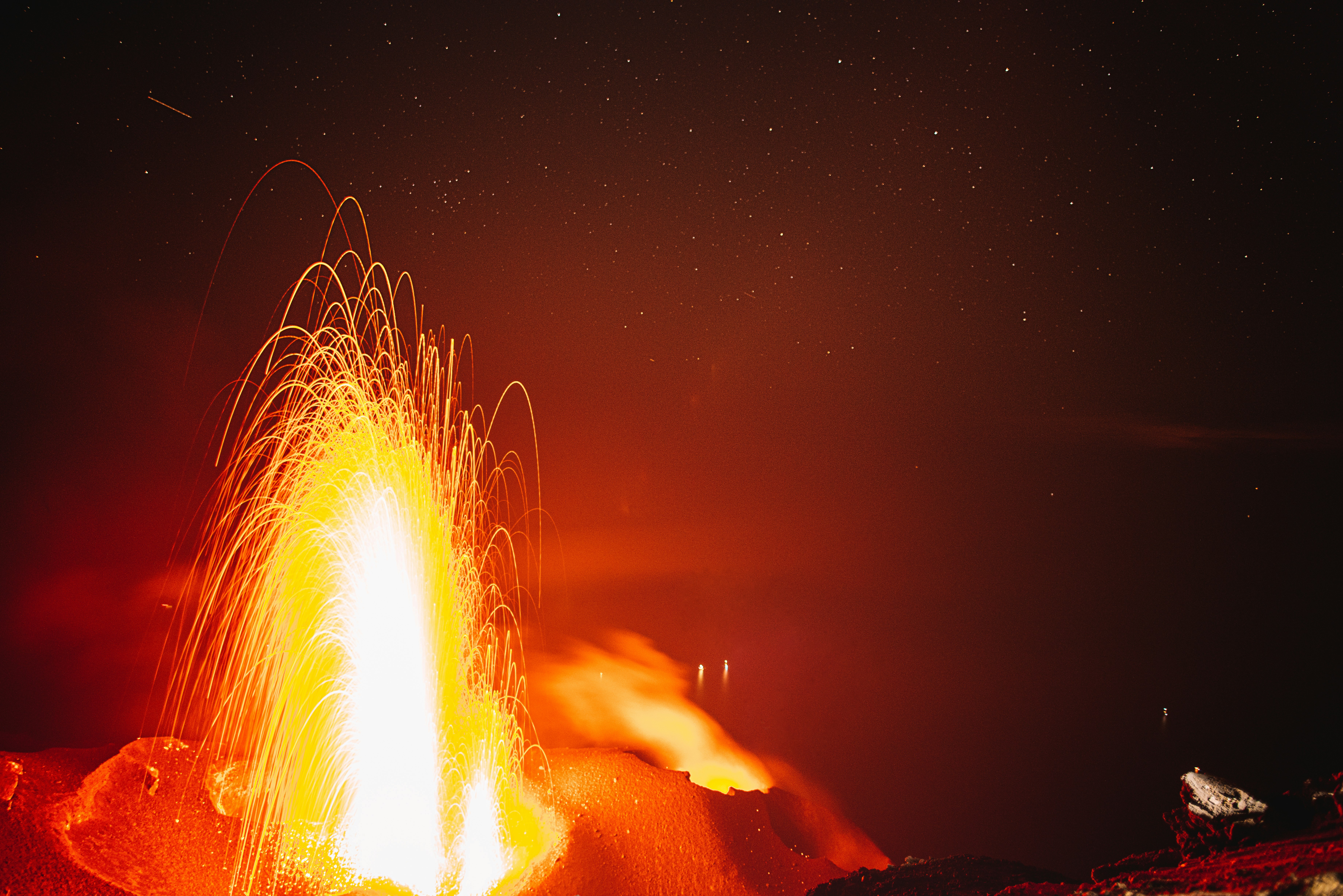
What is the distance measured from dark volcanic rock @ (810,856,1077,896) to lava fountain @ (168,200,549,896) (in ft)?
9.64

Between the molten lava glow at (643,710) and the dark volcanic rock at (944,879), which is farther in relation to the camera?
the molten lava glow at (643,710)

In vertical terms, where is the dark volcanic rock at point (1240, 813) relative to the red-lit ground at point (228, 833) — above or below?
above

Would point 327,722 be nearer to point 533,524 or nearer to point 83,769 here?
point 83,769

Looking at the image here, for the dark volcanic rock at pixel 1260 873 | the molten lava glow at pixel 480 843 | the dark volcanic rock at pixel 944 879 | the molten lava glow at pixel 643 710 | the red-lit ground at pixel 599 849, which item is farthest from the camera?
the molten lava glow at pixel 643 710

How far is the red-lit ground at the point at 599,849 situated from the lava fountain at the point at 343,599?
22.2 inches

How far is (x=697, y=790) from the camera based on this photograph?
22.9 feet

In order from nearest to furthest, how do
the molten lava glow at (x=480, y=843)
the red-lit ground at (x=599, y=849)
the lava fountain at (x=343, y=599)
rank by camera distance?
the red-lit ground at (x=599, y=849) < the molten lava glow at (x=480, y=843) < the lava fountain at (x=343, y=599)

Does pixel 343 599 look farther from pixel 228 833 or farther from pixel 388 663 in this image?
pixel 228 833

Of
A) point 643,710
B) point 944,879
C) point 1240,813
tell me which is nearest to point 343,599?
point 643,710

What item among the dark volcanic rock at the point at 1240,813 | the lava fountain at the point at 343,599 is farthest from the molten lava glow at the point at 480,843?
the dark volcanic rock at the point at 1240,813

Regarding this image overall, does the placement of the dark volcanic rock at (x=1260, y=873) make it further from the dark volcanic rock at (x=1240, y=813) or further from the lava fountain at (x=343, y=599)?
the lava fountain at (x=343, y=599)

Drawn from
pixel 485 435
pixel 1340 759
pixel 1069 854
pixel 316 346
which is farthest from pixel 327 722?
pixel 1340 759

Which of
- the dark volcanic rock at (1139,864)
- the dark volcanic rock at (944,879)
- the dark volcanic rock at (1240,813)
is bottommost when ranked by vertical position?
the dark volcanic rock at (944,879)

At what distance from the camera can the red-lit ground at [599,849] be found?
9.86 ft
